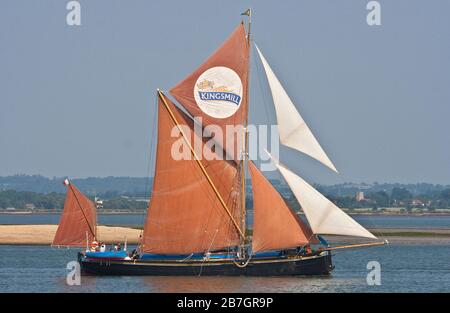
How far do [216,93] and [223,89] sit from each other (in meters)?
0.44

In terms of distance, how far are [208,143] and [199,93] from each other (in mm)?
2764

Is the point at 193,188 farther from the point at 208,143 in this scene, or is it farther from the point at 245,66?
the point at 245,66

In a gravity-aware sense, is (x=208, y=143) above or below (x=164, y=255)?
above

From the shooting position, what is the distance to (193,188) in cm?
6694

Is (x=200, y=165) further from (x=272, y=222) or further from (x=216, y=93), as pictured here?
(x=272, y=222)

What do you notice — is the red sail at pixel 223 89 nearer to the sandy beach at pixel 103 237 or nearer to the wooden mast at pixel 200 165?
the wooden mast at pixel 200 165

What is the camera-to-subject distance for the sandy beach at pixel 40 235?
4144 inches

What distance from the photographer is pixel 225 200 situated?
6675 cm

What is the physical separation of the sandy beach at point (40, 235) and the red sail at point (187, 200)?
124ft

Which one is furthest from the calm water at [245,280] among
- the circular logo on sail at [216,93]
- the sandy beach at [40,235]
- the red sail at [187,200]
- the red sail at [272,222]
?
the sandy beach at [40,235]

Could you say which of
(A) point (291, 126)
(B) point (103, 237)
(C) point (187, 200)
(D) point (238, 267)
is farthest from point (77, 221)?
(B) point (103, 237)

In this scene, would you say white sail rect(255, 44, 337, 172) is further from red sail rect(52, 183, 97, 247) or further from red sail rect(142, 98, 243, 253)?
red sail rect(52, 183, 97, 247)
